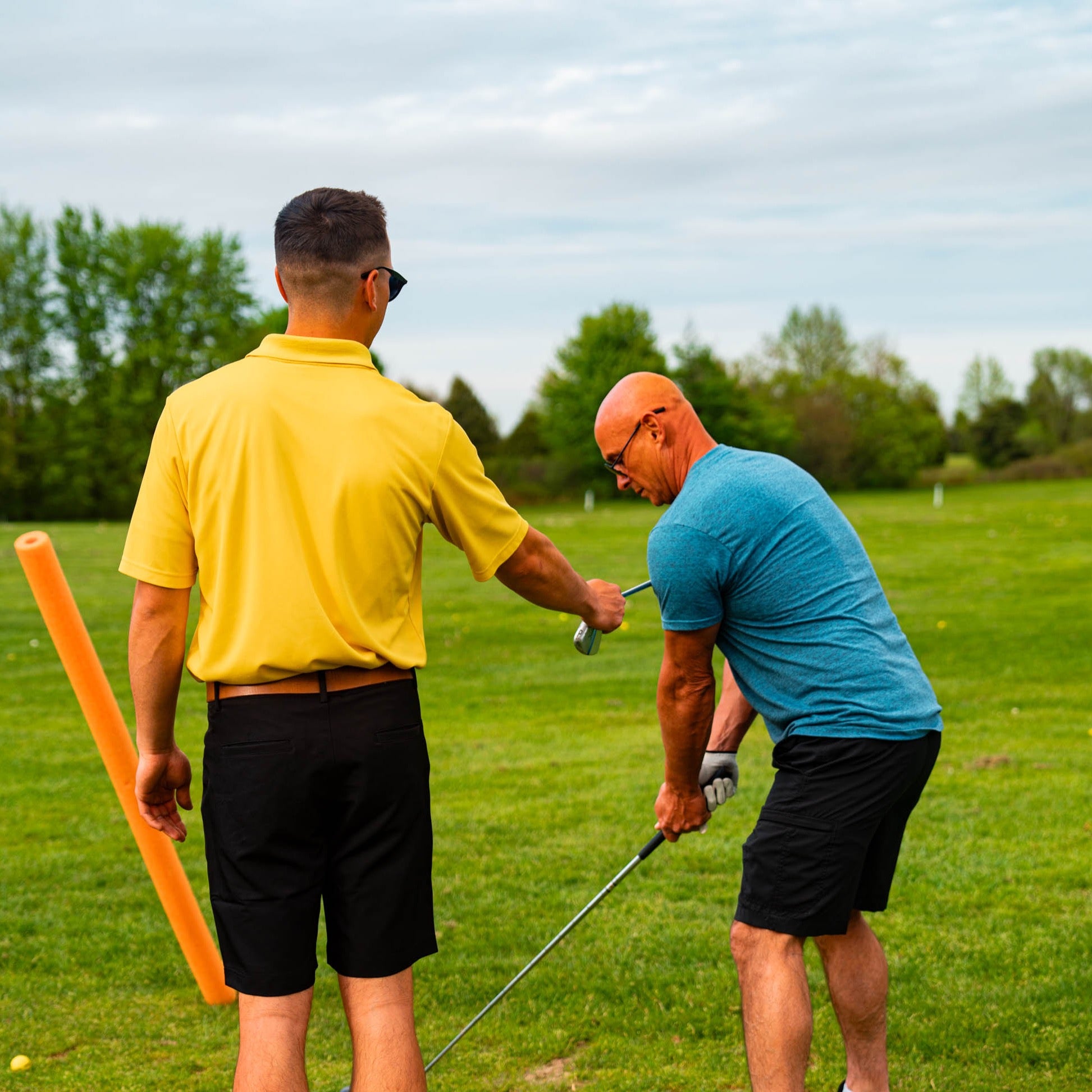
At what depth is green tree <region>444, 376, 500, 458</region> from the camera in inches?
2522

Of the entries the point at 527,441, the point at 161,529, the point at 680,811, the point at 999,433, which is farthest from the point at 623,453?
the point at 999,433

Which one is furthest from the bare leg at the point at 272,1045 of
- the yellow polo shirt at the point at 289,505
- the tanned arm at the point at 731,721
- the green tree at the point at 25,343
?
the green tree at the point at 25,343

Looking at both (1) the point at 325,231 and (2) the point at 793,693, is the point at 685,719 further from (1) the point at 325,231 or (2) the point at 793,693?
(1) the point at 325,231

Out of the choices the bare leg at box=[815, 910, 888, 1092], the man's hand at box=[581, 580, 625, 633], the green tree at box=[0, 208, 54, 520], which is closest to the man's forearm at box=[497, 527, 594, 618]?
the man's hand at box=[581, 580, 625, 633]

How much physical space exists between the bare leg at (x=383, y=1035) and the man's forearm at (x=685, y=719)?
0.98 metres

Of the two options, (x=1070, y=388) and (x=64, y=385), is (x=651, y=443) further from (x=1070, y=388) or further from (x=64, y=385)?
(x=1070, y=388)

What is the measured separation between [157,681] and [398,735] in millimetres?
577

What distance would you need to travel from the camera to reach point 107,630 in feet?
50.6

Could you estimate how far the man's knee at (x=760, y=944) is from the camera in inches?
128

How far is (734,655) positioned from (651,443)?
634 mm

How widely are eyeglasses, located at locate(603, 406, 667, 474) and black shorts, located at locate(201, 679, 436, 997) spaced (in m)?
1.03

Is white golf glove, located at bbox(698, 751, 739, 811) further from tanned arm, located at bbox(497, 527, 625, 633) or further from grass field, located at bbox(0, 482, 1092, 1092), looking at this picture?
grass field, located at bbox(0, 482, 1092, 1092)

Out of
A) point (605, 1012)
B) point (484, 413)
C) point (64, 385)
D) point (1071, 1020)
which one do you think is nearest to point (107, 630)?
point (605, 1012)

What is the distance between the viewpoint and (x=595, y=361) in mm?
70500
